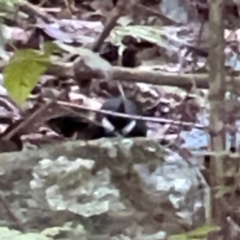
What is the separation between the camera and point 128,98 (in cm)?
127

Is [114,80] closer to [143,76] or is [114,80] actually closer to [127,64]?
[143,76]

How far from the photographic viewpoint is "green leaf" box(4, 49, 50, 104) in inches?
27.2

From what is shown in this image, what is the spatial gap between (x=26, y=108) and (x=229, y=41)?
0.33m

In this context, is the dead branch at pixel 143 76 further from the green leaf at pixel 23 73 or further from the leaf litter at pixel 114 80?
the green leaf at pixel 23 73

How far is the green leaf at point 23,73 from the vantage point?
2.27 ft

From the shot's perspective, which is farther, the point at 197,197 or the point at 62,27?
the point at 62,27

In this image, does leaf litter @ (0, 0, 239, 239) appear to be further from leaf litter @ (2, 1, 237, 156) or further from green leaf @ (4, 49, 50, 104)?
green leaf @ (4, 49, 50, 104)

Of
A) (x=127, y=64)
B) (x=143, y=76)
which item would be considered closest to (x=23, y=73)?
(x=143, y=76)

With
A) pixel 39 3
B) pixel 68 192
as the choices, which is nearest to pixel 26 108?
pixel 68 192

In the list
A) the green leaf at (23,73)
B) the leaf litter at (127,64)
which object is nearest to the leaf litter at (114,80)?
the leaf litter at (127,64)

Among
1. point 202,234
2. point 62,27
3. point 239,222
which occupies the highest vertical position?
point 62,27

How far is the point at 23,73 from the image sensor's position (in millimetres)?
694

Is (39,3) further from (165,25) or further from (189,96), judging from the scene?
(189,96)

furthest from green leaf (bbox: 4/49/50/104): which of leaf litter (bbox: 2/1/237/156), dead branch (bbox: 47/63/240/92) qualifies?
leaf litter (bbox: 2/1/237/156)
